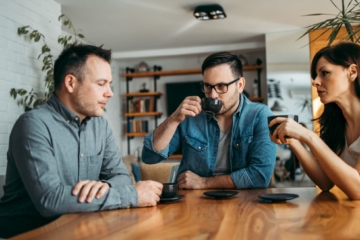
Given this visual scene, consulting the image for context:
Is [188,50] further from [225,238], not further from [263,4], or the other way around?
[225,238]

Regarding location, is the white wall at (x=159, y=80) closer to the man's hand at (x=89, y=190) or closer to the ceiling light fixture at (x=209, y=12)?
the ceiling light fixture at (x=209, y=12)

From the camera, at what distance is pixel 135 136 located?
27.2 ft

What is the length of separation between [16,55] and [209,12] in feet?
7.78

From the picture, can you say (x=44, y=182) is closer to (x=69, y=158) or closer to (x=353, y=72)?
(x=69, y=158)

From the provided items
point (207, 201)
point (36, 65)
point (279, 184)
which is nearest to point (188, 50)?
point (279, 184)

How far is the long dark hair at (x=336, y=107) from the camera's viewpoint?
6.29ft

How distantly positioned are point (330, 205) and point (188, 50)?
6.27 metres

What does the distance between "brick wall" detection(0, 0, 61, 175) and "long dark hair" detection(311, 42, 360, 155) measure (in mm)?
2770

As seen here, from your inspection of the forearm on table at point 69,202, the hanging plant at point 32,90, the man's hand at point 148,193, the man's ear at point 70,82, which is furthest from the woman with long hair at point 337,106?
the hanging plant at point 32,90

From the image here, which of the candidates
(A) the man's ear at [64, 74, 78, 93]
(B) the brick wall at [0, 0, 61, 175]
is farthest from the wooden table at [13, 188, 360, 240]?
(B) the brick wall at [0, 0, 61, 175]

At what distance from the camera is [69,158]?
67.0 inches

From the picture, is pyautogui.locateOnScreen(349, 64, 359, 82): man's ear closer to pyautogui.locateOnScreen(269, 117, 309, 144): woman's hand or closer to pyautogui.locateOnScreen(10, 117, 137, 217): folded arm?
pyautogui.locateOnScreen(269, 117, 309, 144): woman's hand

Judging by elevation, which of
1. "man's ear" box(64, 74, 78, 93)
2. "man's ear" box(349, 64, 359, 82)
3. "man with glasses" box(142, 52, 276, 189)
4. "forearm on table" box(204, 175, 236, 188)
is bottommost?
"forearm on table" box(204, 175, 236, 188)

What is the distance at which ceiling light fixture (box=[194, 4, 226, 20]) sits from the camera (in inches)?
197
